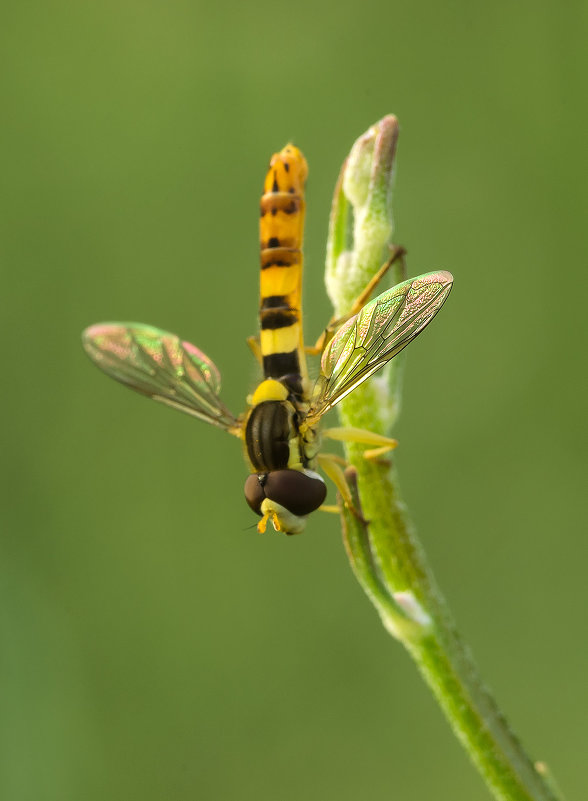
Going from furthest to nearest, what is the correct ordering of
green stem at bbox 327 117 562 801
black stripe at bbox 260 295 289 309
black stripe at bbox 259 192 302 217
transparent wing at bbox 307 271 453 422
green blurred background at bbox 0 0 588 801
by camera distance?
1. green blurred background at bbox 0 0 588 801
2. black stripe at bbox 260 295 289 309
3. black stripe at bbox 259 192 302 217
4. transparent wing at bbox 307 271 453 422
5. green stem at bbox 327 117 562 801

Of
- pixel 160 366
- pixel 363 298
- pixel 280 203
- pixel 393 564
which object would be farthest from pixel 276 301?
pixel 393 564

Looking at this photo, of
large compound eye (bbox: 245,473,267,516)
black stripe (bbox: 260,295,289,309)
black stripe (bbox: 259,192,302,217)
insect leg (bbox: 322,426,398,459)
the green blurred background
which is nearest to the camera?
insect leg (bbox: 322,426,398,459)

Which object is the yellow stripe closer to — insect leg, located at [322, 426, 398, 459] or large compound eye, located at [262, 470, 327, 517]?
large compound eye, located at [262, 470, 327, 517]

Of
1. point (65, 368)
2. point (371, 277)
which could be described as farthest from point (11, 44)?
point (371, 277)

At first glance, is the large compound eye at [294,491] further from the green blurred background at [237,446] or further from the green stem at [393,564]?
the green blurred background at [237,446]

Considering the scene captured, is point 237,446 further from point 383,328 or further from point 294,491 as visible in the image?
point 383,328

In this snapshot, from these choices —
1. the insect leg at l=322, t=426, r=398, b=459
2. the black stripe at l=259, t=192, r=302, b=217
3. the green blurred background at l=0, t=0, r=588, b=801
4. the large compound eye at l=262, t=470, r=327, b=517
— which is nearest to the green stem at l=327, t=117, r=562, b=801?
the insect leg at l=322, t=426, r=398, b=459

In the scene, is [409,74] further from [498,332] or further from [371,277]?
[371,277]
